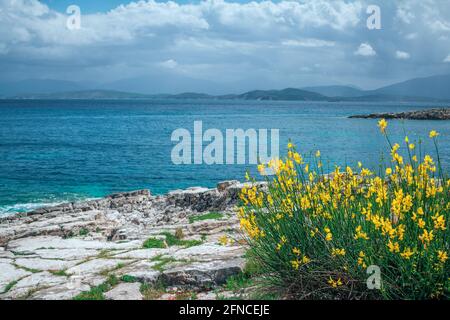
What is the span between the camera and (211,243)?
27.7ft

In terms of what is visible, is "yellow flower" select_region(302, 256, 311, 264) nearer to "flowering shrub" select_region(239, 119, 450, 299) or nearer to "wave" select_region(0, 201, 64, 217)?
"flowering shrub" select_region(239, 119, 450, 299)

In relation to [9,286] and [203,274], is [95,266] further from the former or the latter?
[203,274]

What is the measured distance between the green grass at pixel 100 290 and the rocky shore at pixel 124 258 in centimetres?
1

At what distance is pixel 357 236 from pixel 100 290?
11.4 feet

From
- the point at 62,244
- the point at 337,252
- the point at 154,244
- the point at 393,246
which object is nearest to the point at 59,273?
the point at 154,244

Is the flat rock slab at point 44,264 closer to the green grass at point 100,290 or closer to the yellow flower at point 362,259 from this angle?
the green grass at point 100,290

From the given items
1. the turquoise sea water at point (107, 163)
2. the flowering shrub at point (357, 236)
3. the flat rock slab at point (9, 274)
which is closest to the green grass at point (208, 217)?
the flat rock slab at point (9, 274)

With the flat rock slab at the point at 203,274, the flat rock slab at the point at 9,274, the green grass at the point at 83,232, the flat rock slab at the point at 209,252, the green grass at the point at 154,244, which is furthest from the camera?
the green grass at the point at 83,232

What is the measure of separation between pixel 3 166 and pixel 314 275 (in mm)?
33927

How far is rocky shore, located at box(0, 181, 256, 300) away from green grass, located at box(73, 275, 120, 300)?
0.01 metres

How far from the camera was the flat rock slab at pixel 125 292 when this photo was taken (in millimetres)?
5820

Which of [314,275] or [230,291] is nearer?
[314,275]
